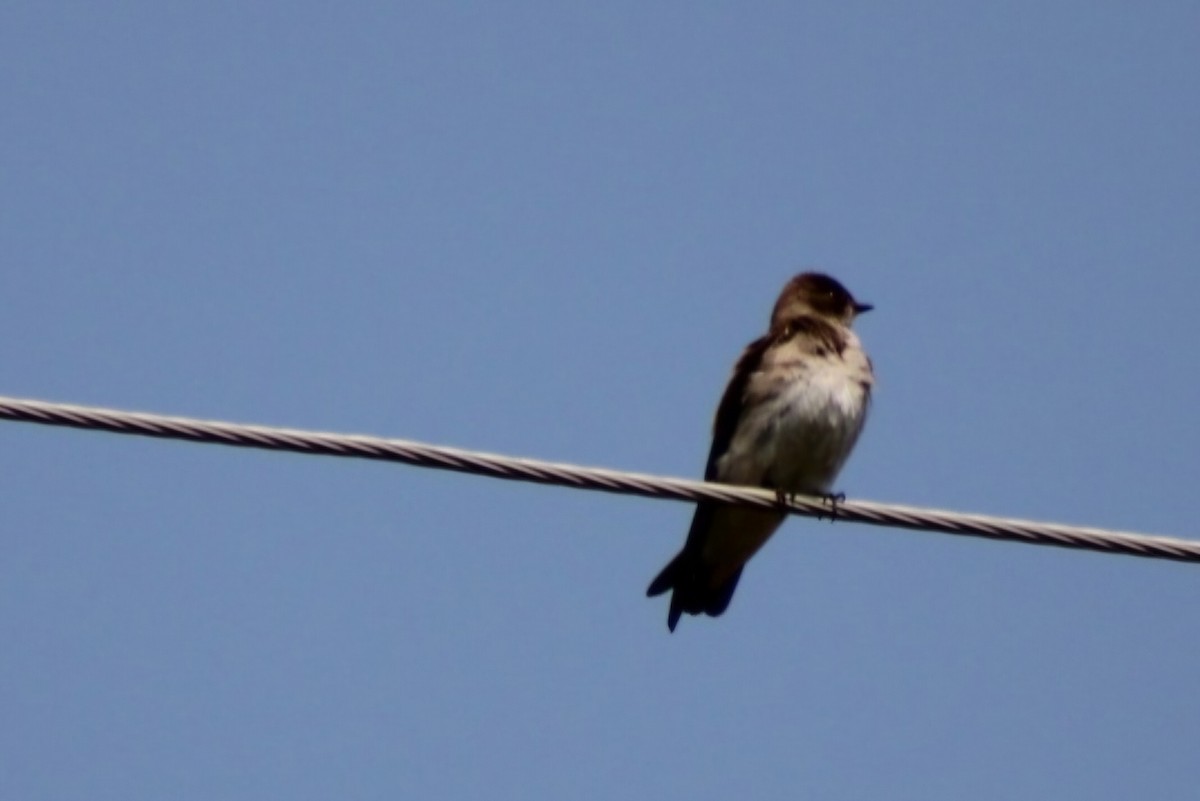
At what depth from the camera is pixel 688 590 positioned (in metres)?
9.59

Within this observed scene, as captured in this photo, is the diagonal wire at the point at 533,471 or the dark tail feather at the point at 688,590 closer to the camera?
the diagonal wire at the point at 533,471

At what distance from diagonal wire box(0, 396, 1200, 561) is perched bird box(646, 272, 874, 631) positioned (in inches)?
99.6

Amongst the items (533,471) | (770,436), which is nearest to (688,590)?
(770,436)

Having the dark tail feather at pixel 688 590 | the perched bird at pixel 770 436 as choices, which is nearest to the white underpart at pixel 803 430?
the perched bird at pixel 770 436

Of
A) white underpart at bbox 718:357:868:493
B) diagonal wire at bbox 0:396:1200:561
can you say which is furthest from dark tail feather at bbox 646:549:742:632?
diagonal wire at bbox 0:396:1200:561

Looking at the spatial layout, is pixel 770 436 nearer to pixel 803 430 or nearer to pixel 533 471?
pixel 803 430

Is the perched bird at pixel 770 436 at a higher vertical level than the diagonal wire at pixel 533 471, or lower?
higher

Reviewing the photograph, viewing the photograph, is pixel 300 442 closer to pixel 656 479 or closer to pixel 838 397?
A: pixel 656 479

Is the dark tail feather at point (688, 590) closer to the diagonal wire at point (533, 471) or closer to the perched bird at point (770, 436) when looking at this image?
the perched bird at point (770, 436)

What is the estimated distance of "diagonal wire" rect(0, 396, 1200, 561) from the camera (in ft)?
18.9

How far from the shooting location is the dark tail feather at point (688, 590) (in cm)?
942

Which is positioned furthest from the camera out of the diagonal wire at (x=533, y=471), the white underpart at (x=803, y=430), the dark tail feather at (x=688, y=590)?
the dark tail feather at (x=688, y=590)

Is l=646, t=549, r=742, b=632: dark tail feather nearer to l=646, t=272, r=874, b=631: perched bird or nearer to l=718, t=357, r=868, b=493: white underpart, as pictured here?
l=646, t=272, r=874, b=631: perched bird

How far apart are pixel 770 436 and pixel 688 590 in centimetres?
85
